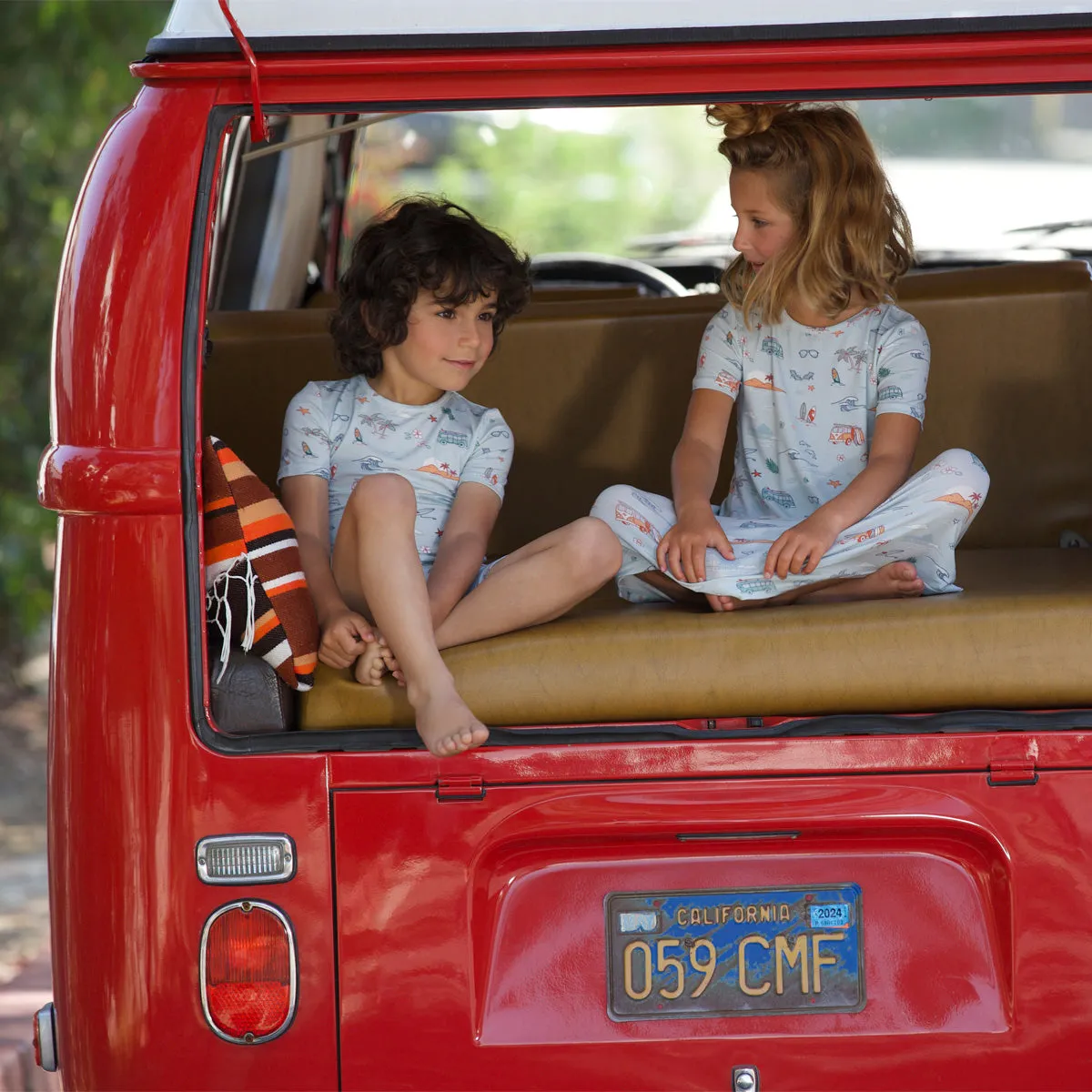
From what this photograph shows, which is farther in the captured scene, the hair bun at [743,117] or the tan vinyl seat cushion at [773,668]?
the hair bun at [743,117]

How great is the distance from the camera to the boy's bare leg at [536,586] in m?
2.37

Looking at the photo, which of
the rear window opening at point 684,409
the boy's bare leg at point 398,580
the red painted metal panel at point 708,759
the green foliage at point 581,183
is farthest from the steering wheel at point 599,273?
the green foliage at point 581,183

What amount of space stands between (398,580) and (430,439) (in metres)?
0.56

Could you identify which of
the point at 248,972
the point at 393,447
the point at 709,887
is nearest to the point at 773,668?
the point at 709,887

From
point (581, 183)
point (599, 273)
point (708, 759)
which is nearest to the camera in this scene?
point (708, 759)

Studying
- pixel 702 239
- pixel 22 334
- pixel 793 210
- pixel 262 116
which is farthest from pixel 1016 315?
pixel 22 334

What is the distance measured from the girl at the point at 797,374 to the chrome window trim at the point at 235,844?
0.82 metres

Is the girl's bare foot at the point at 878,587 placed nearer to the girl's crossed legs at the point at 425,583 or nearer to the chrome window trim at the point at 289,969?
the girl's crossed legs at the point at 425,583

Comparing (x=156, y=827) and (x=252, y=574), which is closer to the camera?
(x=156, y=827)

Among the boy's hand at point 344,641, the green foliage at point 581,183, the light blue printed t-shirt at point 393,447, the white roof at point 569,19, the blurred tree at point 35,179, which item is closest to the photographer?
the white roof at point 569,19

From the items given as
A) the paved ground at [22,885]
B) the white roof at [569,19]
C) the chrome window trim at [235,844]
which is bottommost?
the paved ground at [22,885]

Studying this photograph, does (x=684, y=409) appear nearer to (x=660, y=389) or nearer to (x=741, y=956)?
(x=660, y=389)

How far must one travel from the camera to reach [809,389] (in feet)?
9.28

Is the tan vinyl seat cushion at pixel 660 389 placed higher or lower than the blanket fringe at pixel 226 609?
higher
